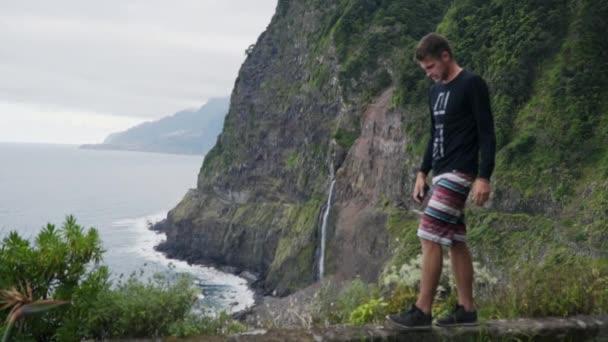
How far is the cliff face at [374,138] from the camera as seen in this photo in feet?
103

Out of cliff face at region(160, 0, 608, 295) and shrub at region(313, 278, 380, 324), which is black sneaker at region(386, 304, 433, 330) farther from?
cliff face at region(160, 0, 608, 295)

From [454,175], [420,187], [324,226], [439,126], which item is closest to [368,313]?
[420,187]

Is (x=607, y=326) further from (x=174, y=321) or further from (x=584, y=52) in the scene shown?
(x=584, y=52)

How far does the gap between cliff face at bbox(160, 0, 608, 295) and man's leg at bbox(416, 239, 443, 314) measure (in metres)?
22.3

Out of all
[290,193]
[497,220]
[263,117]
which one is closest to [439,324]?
[497,220]

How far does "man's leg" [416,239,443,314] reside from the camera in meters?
4.93

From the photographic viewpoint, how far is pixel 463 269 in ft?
16.8

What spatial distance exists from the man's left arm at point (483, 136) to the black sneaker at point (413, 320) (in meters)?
1.10

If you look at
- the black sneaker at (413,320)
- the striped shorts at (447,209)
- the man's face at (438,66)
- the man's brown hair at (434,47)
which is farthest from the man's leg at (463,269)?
the man's brown hair at (434,47)

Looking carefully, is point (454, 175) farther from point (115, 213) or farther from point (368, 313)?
point (115, 213)

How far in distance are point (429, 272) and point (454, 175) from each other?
90 cm

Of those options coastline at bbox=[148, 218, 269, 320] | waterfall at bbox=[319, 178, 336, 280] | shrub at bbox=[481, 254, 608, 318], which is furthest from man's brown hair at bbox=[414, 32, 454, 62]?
waterfall at bbox=[319, 178, 336, 280]

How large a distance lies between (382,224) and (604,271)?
3639 centimetres

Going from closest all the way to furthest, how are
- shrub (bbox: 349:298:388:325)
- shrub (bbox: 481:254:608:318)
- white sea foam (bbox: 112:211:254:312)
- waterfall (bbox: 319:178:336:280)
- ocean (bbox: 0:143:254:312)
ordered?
shrub (bbox: 481:254:608:318) < shrub (bbox: 349:298:388:325) < waterfall (bbox: 319:178:336:280) < white sea foam (bbox: 112:211:254:312) < ocean (bbox: 0:143:254:312)
